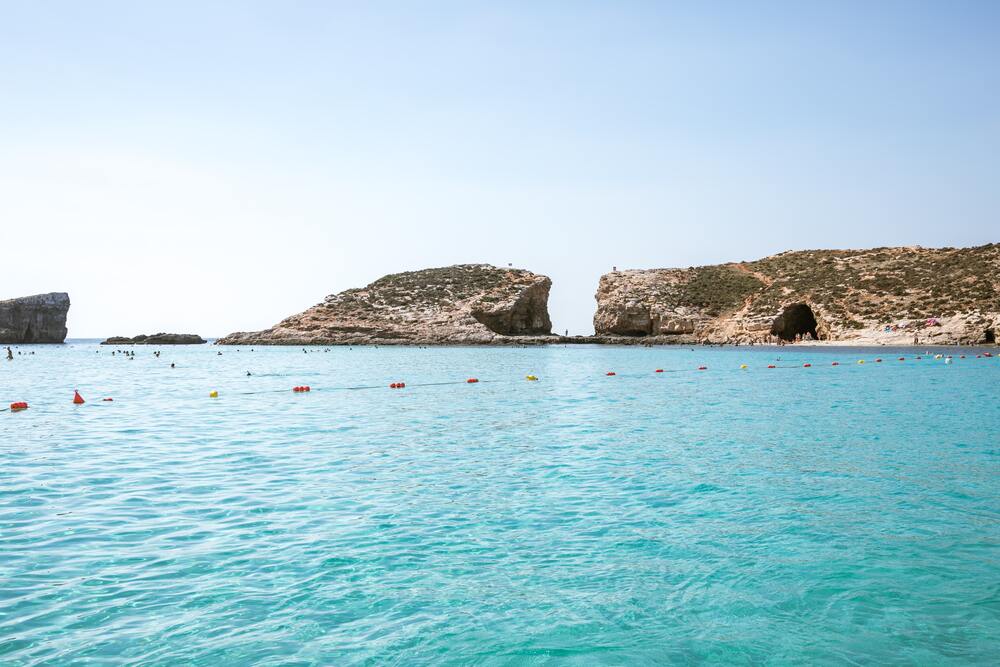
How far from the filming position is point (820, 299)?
3339 inches

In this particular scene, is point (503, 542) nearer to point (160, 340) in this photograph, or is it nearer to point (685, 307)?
point (685, 307)

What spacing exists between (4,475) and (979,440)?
21.2m

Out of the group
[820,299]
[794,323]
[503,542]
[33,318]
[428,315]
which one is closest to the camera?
[503,542]

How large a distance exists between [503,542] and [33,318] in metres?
150

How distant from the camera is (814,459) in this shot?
48.2 feet

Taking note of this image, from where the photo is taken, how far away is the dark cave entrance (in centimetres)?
8581

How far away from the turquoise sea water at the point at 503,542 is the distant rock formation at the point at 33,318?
13082 centimetres

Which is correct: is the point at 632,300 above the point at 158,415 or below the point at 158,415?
above

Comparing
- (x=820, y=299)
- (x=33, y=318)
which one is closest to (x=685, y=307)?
(x=820, y=299)

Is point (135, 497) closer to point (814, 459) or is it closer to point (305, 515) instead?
point (305, 515)

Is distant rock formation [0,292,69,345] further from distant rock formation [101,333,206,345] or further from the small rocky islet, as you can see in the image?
distant rock formation [101,333,206,345]

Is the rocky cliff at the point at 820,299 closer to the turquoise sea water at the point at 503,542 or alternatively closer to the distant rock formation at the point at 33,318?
the turquoise sea water at the point at 503,542

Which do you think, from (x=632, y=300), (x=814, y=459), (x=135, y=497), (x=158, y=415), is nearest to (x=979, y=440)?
(x=814, y=459)

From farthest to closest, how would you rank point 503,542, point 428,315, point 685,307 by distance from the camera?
1. point 428,315
2. point 685,307
3. point 503,542
